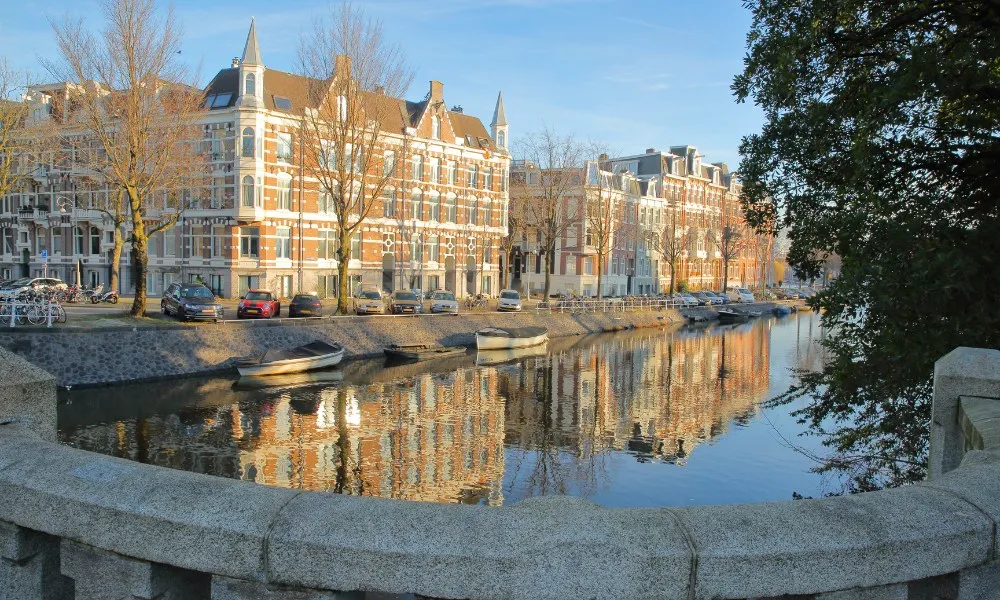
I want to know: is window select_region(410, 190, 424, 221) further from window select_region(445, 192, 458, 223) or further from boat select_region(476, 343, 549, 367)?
boat select_region(476, 343, 549, 367)

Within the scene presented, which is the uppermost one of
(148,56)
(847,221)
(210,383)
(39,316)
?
(148,56)

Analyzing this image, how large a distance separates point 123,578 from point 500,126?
64330 mm

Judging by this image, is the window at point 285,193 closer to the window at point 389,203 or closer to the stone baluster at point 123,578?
the window at point 389,203

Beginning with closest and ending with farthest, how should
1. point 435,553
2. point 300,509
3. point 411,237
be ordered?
point 435,553 < point 300,509 < point 411,237

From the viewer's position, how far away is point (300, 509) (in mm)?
2979

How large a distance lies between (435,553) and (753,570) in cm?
124

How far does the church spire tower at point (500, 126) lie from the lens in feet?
213

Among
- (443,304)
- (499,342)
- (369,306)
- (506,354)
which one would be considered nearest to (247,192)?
(369,306)

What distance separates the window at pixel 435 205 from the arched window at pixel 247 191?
51.0ft

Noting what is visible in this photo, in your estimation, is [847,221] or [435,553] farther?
[847,221]

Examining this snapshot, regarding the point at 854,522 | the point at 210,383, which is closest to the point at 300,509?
the point at 854,522

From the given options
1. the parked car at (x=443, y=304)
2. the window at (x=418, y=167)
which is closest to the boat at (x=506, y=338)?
the parked car at (x=443, y=304)

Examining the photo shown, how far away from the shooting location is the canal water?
51.4 feet

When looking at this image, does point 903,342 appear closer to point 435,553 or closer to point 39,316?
point 435,553
